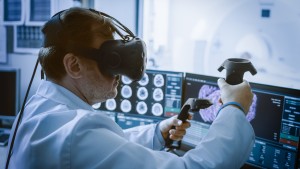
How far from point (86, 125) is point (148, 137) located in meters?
0.51

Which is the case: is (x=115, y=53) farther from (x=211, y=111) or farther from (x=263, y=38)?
(x=263, y=38)

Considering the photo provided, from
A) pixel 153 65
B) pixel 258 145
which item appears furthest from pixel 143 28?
pixel 258 145

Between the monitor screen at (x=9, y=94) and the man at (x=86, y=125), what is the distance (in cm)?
104

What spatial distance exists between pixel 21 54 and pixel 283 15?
5.28 feet

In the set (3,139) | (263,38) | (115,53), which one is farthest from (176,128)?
(3,139)

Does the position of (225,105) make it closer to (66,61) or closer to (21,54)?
(66,61)

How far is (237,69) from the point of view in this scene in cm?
97

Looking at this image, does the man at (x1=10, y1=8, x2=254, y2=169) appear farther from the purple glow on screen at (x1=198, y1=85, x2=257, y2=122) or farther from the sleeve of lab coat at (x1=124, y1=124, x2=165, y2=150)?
the purple glow on screen at (x1=198, y1=85, x2=257, y2=122)

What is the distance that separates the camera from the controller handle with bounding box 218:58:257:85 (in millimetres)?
963

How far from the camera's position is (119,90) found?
1.73 metres

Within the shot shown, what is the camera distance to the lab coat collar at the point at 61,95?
96 centimetres

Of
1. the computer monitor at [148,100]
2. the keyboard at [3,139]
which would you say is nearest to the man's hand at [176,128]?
the computer monitor at [148,100]

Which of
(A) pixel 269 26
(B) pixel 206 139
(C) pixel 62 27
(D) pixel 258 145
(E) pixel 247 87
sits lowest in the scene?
(D) pixel 258 145

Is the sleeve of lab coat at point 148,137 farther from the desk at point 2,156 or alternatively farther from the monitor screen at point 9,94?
Answer: the monitor screen at point 9,94
